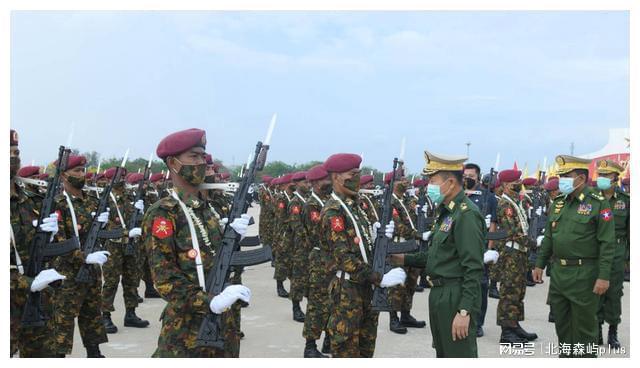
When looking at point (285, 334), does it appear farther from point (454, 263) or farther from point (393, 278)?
point (454, 263)

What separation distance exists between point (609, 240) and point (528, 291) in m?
6.01

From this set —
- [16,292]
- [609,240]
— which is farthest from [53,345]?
[609,240]

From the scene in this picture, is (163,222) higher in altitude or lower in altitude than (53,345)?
higher

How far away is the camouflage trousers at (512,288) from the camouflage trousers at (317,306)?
2.44 meters

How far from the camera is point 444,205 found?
4.55 metres

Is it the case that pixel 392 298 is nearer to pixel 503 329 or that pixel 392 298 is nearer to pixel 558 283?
pixel 503 329

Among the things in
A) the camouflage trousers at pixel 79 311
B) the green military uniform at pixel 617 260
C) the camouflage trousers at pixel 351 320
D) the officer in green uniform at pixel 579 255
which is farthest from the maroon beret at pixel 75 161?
the green military uniform at pixel 617 260

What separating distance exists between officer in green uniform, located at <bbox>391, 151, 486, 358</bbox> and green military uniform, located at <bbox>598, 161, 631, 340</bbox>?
2.98 m

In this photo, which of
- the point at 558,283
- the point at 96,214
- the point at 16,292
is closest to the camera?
the point at 16,292

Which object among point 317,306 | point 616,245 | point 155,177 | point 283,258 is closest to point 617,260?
point 616,245

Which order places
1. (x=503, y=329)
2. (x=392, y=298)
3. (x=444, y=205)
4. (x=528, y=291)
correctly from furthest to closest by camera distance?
(x=528, y=291) < (x=392, y=298) < (x=503, y=329) < (x=444, y=205)

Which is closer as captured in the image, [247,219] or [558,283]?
[247,219]

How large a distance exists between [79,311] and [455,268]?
410 cm

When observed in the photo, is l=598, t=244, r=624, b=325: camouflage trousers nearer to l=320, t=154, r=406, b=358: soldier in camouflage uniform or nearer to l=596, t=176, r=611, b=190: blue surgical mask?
l=596, t=176, r=611, b=190: blue surgical mask
